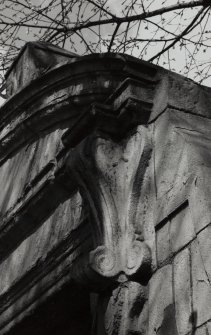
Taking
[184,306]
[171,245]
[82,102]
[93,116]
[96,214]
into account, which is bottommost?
[184,306]

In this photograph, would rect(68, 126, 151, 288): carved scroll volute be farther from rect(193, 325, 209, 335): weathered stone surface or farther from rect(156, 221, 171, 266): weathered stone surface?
rect(193, 325, 209, 335): weathered stone surface

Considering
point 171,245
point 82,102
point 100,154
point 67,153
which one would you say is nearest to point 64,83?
point 82,102

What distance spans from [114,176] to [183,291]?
2.79 feet

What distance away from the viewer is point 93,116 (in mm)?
3299

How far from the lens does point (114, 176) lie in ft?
10.4

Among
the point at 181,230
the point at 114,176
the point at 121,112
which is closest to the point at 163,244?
the point at 181,230

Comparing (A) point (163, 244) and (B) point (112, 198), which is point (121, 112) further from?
(A) point (163, 244)

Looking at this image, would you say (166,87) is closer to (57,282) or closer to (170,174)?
(170,174)

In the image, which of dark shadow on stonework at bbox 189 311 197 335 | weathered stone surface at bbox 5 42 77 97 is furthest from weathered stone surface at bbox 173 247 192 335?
weathered stone surface at bbox 5 42 77 97

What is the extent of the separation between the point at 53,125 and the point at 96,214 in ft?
4.09

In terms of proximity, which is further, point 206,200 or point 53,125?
point 53,125

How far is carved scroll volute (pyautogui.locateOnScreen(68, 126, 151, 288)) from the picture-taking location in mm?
2814

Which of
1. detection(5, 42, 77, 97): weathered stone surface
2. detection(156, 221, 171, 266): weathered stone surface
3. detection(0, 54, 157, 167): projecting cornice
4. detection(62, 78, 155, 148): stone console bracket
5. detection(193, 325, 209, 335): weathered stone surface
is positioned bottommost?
detection(193, 325, 209, 335): weathered stone surface

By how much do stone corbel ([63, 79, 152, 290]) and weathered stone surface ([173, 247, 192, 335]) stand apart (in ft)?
0.73
